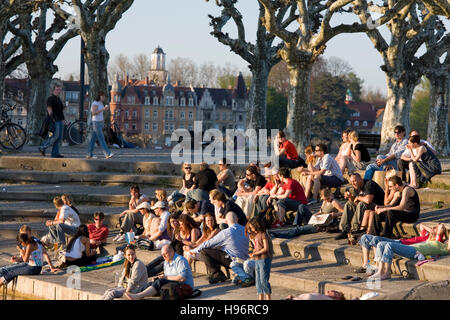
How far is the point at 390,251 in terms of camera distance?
39.7 feet

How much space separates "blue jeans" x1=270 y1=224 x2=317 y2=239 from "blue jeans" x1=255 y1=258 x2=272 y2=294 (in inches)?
114

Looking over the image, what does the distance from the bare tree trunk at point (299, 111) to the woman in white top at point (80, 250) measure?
9006 millimetres

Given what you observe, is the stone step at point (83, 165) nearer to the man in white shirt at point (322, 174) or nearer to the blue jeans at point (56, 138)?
the blue jeans at point (56, 138)

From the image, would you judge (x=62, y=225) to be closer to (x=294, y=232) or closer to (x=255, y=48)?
(x=294, y=232)

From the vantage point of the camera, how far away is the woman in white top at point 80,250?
14617 millimetres

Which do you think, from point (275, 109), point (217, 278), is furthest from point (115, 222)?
point (275, 109)

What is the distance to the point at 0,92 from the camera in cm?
2392

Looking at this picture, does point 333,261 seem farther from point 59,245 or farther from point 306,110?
point 306,110

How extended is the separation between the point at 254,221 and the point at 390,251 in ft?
6.93

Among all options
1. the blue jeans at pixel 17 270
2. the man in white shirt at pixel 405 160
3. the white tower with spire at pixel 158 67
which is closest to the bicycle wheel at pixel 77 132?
the man in white shirt at pixel 405 160

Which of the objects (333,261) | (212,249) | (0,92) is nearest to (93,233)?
(212,249)

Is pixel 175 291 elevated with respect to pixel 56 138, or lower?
lower

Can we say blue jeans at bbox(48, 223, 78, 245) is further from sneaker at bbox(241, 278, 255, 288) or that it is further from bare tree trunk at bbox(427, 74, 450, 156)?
bare tree trunk at bbox(427, 74, 450, 156)

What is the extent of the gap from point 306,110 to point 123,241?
27.9 ft
